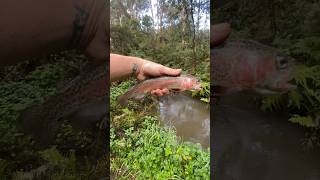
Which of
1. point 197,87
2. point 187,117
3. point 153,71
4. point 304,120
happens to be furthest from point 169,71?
point 304,120

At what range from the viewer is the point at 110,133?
11.2ft

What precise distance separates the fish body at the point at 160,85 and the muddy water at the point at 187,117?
0.09 m

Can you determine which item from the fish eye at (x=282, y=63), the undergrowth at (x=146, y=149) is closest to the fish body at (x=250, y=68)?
the fish eye at (x=282, y=63)

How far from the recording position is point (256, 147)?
356 centimetres

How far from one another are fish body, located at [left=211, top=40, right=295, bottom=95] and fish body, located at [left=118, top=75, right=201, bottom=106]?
0.21 meters

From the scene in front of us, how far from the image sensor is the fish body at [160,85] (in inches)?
135

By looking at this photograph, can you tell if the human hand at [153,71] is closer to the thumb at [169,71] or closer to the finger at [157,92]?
the thumb at [169,71]

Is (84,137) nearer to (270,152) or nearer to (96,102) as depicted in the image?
(96,102)

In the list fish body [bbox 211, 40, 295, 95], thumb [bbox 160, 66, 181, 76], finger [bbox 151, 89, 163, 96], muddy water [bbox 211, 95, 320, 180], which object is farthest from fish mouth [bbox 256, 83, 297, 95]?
finger [bbox 151, 89, 163, 96]

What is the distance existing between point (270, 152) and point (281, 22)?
110 cm

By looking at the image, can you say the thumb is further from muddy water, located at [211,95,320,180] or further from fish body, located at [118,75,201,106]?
muddy water, located at [211,95,320,180]

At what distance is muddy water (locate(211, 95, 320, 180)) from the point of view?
3.49 meters

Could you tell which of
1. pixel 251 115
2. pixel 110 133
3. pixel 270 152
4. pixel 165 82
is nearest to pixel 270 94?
pixel 251 115

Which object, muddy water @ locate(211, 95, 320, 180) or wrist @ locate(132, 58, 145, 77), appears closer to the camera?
wrist @ locate(132, 58, 145, 77)
